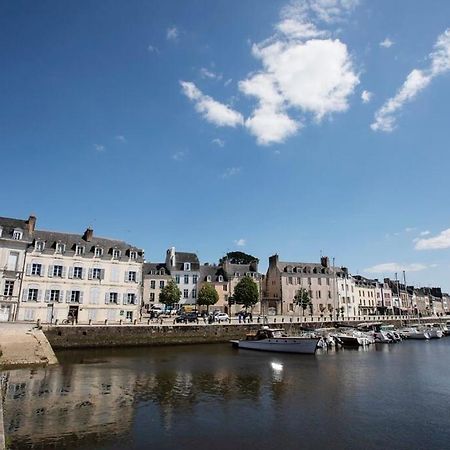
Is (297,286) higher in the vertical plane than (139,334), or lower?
higher

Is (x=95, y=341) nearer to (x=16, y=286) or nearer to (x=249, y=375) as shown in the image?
(x=16, y=286)

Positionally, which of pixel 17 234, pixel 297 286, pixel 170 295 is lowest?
pixel 170 295

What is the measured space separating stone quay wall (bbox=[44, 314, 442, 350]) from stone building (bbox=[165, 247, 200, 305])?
61.4 feet

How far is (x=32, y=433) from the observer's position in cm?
1340

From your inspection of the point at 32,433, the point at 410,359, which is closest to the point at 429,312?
the point at 410,359

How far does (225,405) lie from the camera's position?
59.2 feet

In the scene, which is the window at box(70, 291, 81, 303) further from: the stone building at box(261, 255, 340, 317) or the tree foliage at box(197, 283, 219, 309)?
the stone building at box(261, 255, 340, 317)

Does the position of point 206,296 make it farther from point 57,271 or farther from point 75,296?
point 57,271

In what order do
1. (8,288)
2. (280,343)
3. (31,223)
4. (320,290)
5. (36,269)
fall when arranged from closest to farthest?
(280,343)
(8,288)
(36,269)
(31,223)
(320,290)

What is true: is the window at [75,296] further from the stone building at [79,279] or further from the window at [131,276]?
the window at [131,276]

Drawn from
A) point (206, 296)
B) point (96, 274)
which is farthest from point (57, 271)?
point (206, 296)

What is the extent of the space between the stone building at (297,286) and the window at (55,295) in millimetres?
40155

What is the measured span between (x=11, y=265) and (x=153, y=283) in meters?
27.4

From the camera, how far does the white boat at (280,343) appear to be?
124ft
